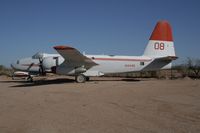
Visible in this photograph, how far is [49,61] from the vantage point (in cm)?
2062

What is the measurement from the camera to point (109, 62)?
2148cm

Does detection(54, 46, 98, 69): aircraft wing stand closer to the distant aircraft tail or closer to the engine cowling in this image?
the engine cowling

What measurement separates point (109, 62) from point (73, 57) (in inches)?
150

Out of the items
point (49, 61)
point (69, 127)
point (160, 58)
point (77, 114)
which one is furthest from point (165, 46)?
point (69, 127)

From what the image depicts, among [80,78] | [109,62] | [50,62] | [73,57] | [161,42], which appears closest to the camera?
[73,57]

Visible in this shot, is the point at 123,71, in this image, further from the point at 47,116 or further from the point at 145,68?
the point at 47,116

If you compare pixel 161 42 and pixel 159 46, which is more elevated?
pixel 161 42

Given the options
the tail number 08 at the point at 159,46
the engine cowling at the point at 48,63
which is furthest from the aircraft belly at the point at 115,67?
the engine cowling at the point at 48,63

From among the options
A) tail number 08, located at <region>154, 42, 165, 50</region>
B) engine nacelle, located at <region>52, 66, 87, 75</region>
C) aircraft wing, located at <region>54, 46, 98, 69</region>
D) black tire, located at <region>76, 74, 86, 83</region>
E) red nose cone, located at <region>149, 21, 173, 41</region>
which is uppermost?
red nose cone, located at <region>149, 21, 173, 41</region>

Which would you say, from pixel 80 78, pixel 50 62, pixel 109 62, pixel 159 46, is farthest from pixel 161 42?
pixel 50 62

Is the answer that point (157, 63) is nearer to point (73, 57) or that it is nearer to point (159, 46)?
point (159, 46)

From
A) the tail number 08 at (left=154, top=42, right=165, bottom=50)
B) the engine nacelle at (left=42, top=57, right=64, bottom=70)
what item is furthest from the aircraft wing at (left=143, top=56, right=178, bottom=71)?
the engine nacelle at (left=42, top=57, right=64, bottom=70)

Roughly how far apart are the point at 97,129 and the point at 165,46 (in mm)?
17952

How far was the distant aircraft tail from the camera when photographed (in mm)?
21594
